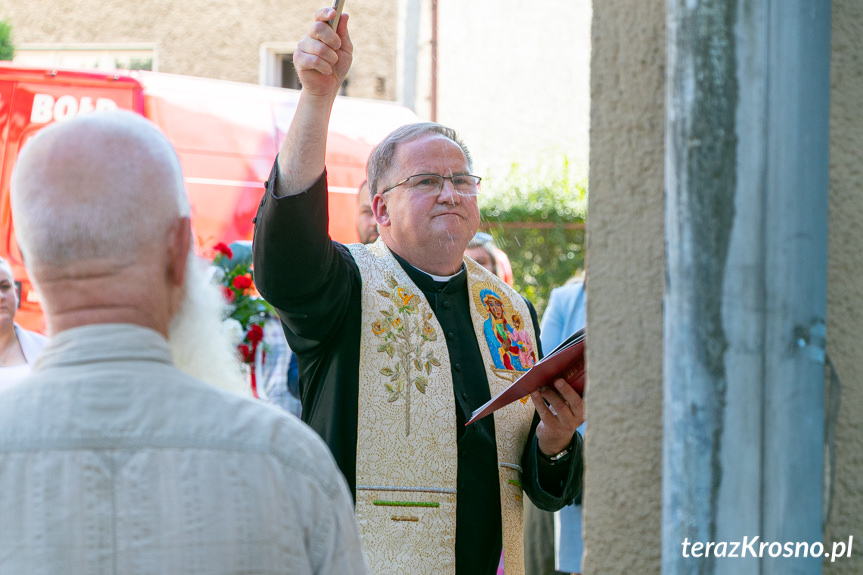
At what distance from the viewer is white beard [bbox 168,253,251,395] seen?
145cm

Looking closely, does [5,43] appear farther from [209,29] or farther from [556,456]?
Result: [556,456]

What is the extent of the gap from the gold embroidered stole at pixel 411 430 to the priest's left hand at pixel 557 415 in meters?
0.11

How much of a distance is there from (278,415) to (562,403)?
3.82ft

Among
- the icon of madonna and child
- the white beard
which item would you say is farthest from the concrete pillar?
the icon of madonna and child

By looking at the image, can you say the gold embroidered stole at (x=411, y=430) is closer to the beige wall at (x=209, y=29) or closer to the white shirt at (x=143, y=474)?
the white shirt at (x=143, y=474)

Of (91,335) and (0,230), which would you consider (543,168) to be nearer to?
(0,230)

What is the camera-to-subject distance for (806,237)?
1373 mm

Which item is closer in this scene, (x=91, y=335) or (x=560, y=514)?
(x=91, y=335)

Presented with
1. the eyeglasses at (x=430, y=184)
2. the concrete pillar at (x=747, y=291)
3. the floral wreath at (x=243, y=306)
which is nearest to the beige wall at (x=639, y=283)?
the concrete pillar at (x=747, y=291)

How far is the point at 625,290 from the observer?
60.8 inches

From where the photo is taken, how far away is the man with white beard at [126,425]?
128 cm

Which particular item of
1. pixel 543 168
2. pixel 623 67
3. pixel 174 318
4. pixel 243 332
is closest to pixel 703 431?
pixel 623 67

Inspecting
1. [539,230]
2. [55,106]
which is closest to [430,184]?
[55,106]

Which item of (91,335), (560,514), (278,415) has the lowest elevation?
(560,514)
